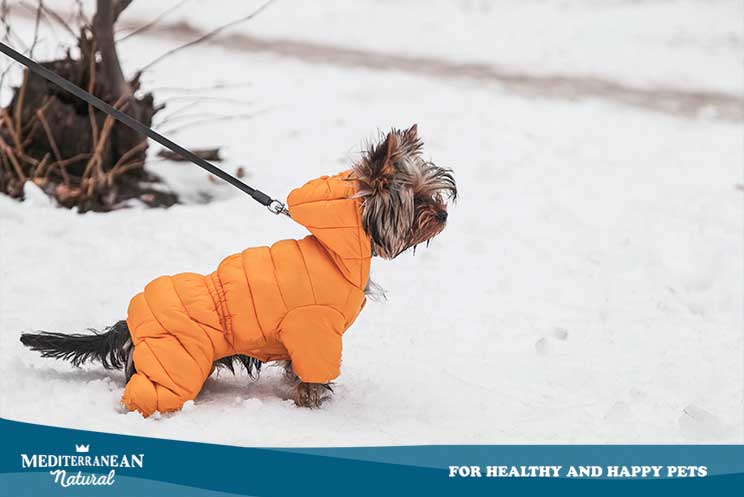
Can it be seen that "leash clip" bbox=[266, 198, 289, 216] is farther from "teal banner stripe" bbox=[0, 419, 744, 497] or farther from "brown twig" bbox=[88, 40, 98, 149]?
"brown twig" bbox=[88, 40, 98, 149]

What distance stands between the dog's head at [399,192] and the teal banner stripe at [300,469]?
28.9 inches

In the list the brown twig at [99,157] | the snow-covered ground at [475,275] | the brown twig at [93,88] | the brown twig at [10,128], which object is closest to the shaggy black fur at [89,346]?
the snow-covered ground at [475,275]

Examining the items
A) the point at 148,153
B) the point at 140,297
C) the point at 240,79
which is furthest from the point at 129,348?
the point at 240,79

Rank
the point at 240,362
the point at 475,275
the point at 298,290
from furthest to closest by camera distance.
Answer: the point at 475,275 → the point at 240,362 → the point at 298,290

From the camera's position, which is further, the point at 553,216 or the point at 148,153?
the point at 148,153

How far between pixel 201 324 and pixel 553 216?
10.6 ft

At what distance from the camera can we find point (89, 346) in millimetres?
3518

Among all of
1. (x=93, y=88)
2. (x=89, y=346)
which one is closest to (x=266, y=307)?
(x=89, y=346)

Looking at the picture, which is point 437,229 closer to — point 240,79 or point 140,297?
point 140,297

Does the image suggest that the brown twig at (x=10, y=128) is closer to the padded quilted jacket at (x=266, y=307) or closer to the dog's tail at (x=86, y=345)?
the dog's tail at (x=86, y=345)

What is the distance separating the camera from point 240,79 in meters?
8.86

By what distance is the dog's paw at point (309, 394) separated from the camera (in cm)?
356

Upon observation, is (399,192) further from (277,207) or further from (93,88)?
(93,88)

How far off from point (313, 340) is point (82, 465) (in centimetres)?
87
